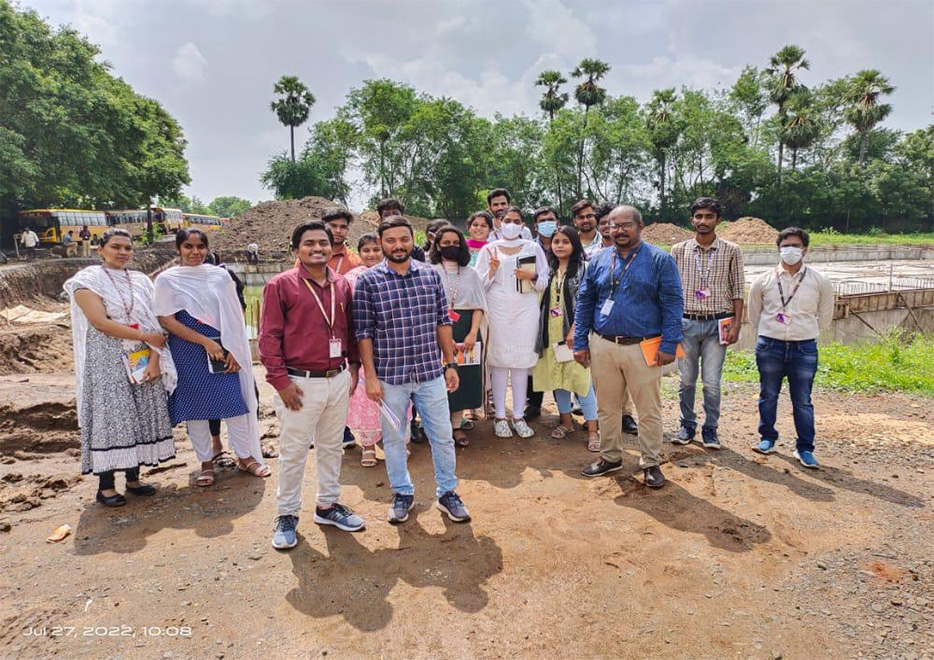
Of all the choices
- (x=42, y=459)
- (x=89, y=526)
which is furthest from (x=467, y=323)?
(x=42, y=459)

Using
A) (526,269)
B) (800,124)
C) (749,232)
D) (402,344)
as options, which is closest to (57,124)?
(526,269)

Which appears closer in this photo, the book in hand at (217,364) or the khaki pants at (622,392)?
the khaki pants at (622,392)

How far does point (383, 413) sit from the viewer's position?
3.14 meters

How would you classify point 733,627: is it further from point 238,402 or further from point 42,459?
point 42,459

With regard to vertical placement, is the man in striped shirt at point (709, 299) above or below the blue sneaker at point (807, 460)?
above

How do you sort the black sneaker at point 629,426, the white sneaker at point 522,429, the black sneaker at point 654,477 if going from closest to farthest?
the black sneaker at point 654,477, the white sneaker at point 522,429, the black sneaker at point 629,426

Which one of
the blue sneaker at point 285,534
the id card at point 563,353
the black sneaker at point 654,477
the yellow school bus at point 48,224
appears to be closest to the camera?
the blue sneaker at point 285,534

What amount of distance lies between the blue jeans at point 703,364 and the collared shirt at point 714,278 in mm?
141

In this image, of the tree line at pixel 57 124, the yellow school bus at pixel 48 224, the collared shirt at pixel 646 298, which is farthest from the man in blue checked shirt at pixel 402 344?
the yellow school bus at pixel 48 224

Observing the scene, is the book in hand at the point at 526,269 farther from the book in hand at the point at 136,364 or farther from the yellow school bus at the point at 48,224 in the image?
the yellow school bus at the point at 48,224

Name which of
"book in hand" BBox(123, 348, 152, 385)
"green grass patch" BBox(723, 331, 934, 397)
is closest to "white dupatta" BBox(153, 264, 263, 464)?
"book in hand" BBox(123, 348, 152, 385)

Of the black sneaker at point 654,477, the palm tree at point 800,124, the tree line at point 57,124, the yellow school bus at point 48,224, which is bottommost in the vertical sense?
the black sneaker at point 654,477

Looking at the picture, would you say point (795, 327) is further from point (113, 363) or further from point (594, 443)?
point (113, 363)

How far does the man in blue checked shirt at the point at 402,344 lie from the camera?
305 centimetres
